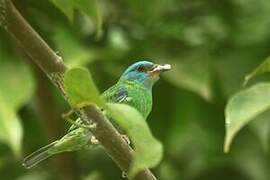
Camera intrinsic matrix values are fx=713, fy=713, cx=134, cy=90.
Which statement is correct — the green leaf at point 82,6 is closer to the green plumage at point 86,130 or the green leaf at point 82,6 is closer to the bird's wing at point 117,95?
the green plumage at point 86,130

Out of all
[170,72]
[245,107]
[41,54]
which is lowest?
[245,107]

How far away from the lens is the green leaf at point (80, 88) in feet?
3.86

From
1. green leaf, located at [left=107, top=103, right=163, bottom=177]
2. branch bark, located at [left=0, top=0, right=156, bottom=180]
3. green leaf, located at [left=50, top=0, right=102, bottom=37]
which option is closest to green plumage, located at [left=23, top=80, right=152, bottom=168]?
green leaf, located at [left=50, top=0, right=102, bottom=37]

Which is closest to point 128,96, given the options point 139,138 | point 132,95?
point 132,95

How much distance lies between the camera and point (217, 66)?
284cm

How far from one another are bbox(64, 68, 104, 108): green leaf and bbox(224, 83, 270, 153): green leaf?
0.23m

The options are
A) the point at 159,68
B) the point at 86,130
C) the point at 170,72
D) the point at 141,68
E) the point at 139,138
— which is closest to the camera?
the point at 139,138

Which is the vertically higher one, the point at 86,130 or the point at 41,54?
the point at 41,54

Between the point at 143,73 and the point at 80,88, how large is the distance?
1932mm

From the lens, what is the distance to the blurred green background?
275cm

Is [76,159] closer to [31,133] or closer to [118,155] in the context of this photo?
[31,133]

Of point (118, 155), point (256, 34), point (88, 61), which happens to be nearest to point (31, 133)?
point (88, 61)

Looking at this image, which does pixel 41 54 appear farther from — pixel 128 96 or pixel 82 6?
pixel 128 96

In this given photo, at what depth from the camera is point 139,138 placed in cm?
112
